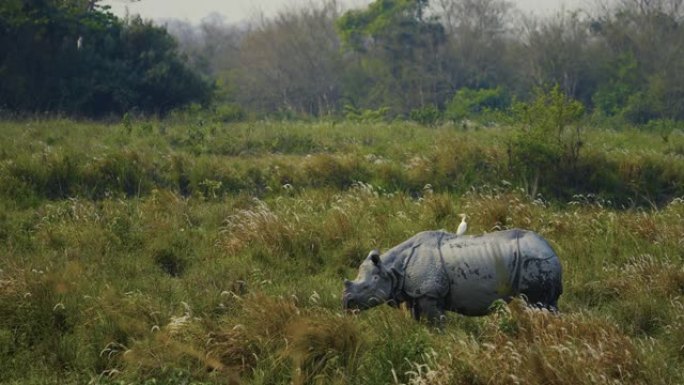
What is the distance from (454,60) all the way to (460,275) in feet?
123

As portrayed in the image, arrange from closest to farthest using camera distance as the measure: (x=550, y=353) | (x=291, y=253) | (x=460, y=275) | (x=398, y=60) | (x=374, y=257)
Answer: (x=550, y=353), (x=460, y=275), (x=374, y=257), (x=291, y=253), (x=398, y=60)

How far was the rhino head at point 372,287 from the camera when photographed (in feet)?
22.9

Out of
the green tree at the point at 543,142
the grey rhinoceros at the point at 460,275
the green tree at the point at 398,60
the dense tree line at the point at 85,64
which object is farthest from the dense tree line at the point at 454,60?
the grey rhinoceros at the point at 460,275

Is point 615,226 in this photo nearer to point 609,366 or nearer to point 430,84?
point 609,366

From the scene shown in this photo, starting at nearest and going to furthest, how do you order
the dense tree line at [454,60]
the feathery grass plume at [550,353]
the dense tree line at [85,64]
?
1. the feathery grass plume at [550,353]
2. the dense tree line at [85,64]
3. the dense tree line at [454,60]

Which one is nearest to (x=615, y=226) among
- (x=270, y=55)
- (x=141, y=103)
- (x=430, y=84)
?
(x=141, y=103)

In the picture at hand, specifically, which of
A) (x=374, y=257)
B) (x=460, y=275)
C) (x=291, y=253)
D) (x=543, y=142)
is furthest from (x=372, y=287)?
(x=543, y=142)

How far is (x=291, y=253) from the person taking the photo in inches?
380

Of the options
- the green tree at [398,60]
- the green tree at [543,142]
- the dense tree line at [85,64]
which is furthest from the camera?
the green tree at [398,60]

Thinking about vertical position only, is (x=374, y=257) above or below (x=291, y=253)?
above

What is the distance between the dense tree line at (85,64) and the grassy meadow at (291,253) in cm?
389

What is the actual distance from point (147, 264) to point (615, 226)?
245 inches

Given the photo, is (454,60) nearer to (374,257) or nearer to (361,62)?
(361,62)

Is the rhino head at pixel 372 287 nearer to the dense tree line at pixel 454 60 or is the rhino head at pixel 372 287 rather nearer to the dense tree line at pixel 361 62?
the dense tree line at pixel 361 62
